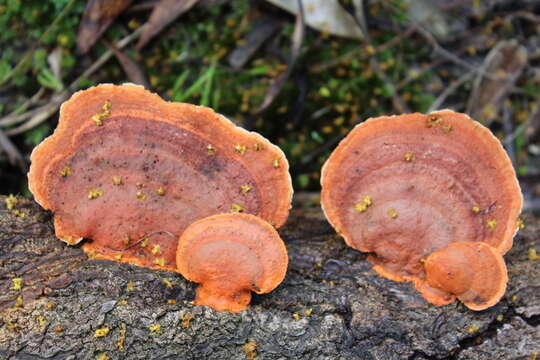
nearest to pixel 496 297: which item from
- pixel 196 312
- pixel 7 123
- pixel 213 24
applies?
pixel 196 312

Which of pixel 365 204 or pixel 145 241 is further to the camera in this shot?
pixel 365 204

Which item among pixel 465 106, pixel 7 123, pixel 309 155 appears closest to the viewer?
pixel 7 123

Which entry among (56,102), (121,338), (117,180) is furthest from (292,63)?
(121,338)

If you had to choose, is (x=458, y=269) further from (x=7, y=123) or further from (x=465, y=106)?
(x=7, y=123)

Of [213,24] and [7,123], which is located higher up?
[213,24]

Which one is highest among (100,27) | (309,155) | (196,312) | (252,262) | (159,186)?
(100,27)

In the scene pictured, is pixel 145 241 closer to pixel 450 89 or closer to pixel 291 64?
pixel 291 64

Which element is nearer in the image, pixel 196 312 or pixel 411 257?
pixel 196 312
